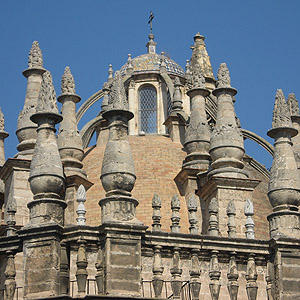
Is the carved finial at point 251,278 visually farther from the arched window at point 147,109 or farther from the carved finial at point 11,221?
the arched window at point 147,109

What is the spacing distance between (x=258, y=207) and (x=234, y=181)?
479cm

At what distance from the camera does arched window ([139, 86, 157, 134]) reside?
158 ft

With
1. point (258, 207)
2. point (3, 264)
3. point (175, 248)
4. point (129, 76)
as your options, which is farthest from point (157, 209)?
point (129, 76)

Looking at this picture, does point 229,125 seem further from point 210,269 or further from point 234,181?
point 210,269

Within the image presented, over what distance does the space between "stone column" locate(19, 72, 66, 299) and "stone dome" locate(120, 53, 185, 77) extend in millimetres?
19334

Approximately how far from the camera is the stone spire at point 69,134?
127ft

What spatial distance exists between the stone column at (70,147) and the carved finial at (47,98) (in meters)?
6.83

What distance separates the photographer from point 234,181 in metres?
35.2

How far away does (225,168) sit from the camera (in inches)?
1400

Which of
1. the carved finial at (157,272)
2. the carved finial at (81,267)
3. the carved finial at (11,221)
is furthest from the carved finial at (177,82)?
the carved finial at (81,267)

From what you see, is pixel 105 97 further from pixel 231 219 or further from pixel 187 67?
pixel 231 219

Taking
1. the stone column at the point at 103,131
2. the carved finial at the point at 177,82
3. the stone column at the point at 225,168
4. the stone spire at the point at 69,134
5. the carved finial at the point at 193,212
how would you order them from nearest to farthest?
the carved finial at the point at 193,212, the stone column at the point at 225,168, the stone spire at the point at 69,134, the stone column at the point at 103,131, the carved finial at the point at 177,82

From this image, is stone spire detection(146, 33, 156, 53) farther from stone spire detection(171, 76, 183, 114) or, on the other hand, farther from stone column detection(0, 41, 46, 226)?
stone column detection(0, 41, 46, 226)

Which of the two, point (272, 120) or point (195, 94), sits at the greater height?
point (195, 94)
